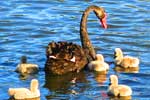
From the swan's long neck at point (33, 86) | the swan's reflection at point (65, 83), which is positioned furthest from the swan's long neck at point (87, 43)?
the swan's long neck at point (33, 86)

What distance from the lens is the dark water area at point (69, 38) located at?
11.6 meters

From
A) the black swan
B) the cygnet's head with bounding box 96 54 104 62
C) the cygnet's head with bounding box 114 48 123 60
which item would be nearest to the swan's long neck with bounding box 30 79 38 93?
the black swan

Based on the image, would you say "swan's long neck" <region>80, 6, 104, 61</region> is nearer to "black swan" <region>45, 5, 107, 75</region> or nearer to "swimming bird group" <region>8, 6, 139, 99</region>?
"swimming bird group" <region>8, 6, 139, 99</region>

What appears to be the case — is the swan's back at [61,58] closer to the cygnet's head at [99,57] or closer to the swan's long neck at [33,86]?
the cygnet's head at [99,57]

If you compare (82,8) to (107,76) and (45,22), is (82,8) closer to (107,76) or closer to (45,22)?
(45,22)

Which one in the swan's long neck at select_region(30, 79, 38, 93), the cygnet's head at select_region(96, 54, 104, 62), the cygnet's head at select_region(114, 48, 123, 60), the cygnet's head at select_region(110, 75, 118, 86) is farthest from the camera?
the cygnet's head at select_region(114, 48, 123, 60)

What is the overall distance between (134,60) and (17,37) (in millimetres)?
2923

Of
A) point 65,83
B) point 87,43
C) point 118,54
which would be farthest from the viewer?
point 87,43

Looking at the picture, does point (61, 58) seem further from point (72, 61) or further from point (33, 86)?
point (33, 86)

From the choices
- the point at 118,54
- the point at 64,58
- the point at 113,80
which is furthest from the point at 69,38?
the point at 113,80

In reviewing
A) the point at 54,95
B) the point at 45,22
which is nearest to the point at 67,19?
the point at 45,22

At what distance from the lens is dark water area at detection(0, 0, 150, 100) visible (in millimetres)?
11617

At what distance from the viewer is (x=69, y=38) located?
571 inches

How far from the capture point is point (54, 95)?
11250mm
